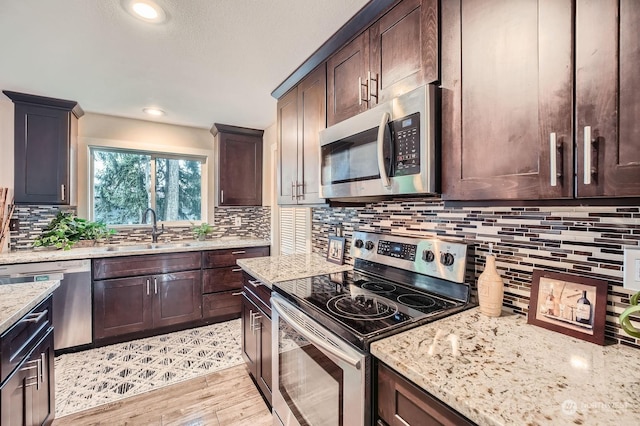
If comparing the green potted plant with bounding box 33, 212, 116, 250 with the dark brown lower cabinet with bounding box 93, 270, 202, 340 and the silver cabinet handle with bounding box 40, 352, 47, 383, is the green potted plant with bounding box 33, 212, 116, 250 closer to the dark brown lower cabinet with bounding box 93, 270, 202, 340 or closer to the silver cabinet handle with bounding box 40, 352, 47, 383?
the dark brown lower cabinet with bounding box 93, 270, 202, 340

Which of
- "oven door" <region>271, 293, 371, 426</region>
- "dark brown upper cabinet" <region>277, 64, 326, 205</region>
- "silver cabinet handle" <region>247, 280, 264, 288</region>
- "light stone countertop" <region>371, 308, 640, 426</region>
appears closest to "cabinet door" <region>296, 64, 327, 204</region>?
"dark brown upper cabinet" <region>277, 64, 326, 205</region>

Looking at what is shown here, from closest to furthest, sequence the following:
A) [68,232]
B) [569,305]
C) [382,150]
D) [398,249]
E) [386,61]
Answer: [569,305]
[382,150]
[386,61]
[398,249]
[68,232]

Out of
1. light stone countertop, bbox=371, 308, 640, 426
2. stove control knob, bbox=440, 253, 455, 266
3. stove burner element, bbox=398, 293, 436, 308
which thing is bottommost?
light stone countertop, bbox=371, 308, 640, 426

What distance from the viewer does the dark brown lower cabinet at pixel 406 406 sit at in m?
0.72

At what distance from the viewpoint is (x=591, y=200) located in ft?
2.61

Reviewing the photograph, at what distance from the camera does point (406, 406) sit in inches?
32.6

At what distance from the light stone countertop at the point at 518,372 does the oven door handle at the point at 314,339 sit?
0.35ft

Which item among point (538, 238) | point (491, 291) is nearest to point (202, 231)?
point (491, 291)

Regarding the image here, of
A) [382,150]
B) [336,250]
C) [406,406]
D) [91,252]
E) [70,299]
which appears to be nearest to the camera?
[406,406]

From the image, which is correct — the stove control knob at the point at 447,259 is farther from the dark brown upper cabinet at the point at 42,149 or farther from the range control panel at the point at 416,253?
the dark brown upper cabinet at the point at 42,149

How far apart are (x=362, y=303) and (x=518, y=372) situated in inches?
25.6

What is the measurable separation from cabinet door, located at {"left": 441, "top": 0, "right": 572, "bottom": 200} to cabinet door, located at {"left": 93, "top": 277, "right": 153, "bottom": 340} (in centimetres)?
301

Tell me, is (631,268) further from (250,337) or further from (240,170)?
(240,170)

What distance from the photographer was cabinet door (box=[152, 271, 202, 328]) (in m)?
2.95
